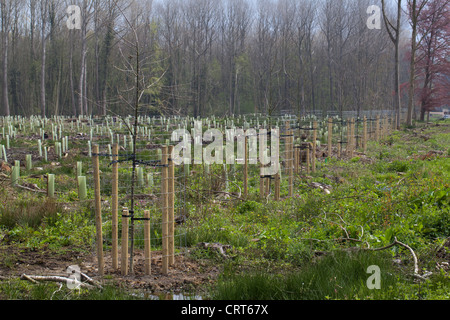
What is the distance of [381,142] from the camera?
1830 centimetres

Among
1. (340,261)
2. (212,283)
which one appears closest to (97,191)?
(212,283)

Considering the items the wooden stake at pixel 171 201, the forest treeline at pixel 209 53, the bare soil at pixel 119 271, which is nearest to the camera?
the bare soil at pixel 119 271

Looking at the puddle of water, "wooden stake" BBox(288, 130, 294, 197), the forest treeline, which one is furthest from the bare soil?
the forest treeline

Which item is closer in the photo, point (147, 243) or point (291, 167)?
point (147, 243)

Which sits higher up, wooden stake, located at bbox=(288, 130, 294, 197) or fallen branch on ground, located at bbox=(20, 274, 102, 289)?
wooden stake, located at bbox=(288, 130, 294, 197)

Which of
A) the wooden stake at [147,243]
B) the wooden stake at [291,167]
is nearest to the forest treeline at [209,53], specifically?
the wooden stake at [291,167]

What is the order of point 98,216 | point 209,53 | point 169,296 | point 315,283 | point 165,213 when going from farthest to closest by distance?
point 209,53
point 165,213
point 98,216
point 169,296
point 315,283

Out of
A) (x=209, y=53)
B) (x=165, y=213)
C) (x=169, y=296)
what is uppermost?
(x=209, y=53)

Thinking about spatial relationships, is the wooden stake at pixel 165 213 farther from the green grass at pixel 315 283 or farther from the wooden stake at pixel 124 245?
the green grass at pixel 315 283

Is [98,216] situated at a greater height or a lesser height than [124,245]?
greater

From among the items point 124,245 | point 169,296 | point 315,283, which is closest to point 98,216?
point 124,245

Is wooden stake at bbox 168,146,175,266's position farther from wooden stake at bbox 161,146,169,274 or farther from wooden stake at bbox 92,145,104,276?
wooden stake at bbox 92,145,104,276

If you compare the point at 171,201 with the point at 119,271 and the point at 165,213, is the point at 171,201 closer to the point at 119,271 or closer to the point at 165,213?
the point at 165,213

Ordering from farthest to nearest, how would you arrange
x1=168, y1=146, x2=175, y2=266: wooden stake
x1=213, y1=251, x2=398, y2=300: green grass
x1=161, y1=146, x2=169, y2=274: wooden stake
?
x1=168, y1=146, x2=175, y2=266: wooden stake < x1=161, y1=146, x2=169, y2=274: wooden stake < x1=213, y1=251, x2=398, y2=300: green grass
